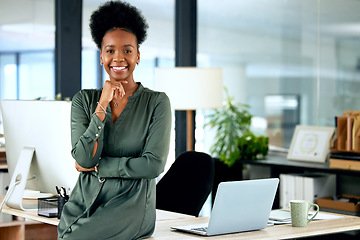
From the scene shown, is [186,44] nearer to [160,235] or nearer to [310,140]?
[310,140]

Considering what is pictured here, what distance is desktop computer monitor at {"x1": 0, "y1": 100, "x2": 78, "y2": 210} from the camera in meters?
2.56

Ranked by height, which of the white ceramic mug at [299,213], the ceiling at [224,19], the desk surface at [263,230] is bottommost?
the desk surface at [263,230]

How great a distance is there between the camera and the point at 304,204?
2.45 meters

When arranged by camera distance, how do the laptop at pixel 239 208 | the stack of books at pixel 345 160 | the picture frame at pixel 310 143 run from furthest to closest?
the picture frame at pixel 310 143
the stack of books at pixel 345 160
the laptop at pixel 239 208

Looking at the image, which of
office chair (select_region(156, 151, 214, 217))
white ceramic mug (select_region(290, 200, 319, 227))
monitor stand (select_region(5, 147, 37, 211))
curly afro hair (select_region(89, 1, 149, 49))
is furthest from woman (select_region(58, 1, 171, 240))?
office chair (select_region(156, 151, 214, 217))

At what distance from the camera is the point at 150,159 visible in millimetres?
2141

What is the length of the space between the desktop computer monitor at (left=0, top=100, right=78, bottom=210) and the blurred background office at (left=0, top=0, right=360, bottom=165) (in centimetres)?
156

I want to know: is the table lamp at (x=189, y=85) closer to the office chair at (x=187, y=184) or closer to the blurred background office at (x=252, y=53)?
the blurred background office at (x=252, y=53)

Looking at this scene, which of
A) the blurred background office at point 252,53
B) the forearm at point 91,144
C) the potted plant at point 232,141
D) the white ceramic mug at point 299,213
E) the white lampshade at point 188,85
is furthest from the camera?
the potted plant at point 232,141

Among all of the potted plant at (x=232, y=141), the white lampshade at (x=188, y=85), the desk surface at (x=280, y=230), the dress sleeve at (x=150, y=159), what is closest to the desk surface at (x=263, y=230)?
the desk surface at (x=280, y=230)

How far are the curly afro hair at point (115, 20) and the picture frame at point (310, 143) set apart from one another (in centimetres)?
275

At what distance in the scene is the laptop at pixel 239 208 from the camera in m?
2.22

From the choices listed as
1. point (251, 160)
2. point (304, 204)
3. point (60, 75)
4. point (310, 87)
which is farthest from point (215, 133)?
point (304, 204)

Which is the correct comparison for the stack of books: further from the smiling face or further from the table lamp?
the smiling face
